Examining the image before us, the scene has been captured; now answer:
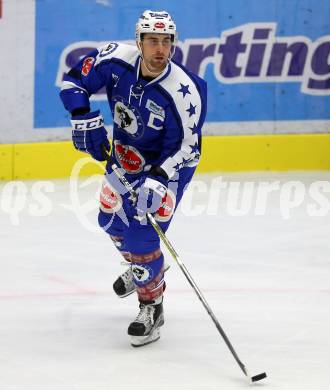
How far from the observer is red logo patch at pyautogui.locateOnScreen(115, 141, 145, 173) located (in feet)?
16.1

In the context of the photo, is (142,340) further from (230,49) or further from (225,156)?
(230,49)

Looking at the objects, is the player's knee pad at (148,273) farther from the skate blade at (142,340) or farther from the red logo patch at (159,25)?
the red logo patch at (159,25)

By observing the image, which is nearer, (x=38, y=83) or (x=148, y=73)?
(x=148, y=73)

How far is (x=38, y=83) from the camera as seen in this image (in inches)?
327

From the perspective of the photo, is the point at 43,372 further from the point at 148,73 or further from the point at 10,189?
the point at 10,189

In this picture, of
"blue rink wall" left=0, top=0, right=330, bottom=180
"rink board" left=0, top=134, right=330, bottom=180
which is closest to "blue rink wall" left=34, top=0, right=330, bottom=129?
"blue rink wall" left=0, top=0, right=330, bottom=180

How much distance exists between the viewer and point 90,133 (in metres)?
4.76

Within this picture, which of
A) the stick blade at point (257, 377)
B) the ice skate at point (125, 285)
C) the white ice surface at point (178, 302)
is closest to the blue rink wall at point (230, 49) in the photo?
the white ice surface at point (178, 302)

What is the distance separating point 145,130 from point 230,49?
3.99 meters

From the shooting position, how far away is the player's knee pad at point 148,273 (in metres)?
4.76

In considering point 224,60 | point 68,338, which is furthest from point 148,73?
point 224,60

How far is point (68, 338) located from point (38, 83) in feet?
12.3

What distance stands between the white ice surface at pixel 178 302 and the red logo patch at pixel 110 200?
482 millimetres

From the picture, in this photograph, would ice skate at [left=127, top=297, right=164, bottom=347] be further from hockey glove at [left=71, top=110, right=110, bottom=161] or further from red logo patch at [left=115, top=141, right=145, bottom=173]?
hockey glove at [left=71, top=110, right=110, bottom=161]
